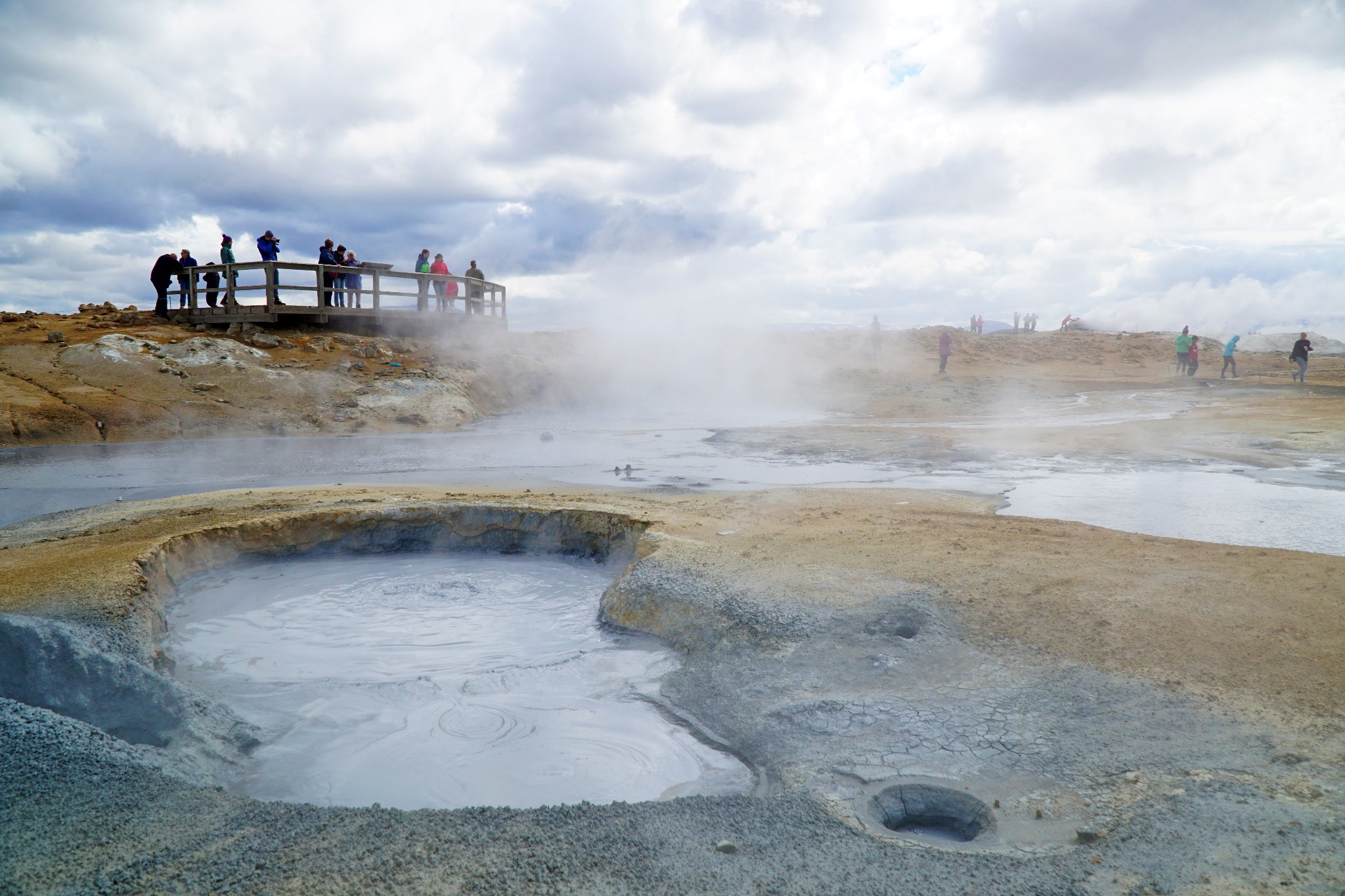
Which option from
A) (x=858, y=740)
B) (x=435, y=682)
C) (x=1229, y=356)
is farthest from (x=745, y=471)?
(x=1229, y=356)

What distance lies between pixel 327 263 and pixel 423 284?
6.80ft

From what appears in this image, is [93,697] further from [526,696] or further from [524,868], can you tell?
[524,868]

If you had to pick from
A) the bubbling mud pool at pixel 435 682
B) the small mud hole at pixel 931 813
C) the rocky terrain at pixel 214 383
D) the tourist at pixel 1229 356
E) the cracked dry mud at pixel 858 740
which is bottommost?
the bubbling mud pool at pixel 435 682

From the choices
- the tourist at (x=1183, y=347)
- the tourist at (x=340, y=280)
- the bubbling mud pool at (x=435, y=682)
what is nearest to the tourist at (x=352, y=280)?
the tourist at (x=340, y=280)

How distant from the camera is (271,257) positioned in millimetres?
16438

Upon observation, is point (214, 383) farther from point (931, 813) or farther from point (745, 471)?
point (931, 813)

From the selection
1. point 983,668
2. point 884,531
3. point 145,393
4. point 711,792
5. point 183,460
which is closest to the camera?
point 711,792

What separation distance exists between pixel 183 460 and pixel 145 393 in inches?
157

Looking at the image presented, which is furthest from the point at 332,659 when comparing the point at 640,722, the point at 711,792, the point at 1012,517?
the point at 1012,517

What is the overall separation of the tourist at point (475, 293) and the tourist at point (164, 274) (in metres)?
6.20

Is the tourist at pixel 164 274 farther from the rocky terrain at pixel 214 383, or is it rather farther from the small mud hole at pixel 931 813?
the small mud hole at pixel 931 813

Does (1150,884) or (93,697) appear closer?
(1150,884)

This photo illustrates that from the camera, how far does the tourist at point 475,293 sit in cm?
1989

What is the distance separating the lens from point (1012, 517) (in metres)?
6.44
